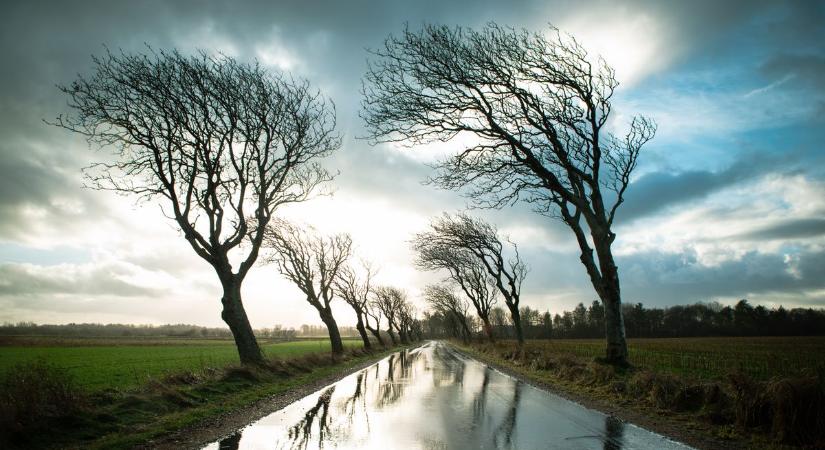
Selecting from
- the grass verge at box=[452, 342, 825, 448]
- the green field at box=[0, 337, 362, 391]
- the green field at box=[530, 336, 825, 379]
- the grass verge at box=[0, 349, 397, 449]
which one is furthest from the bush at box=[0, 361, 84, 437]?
the green field at box=[530, 336, 825, 379]

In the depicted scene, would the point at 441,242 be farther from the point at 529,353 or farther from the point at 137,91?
the point at 137,91

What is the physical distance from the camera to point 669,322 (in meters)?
115

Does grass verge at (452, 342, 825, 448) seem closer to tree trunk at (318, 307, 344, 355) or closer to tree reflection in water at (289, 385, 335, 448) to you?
tree reflection in water at (289, 385, 335, 448)

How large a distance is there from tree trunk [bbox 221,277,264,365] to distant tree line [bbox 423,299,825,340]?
185 feet

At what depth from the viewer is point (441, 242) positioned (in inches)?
1288

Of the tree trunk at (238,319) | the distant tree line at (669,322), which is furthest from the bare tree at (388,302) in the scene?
the tree trunk at (238,319)

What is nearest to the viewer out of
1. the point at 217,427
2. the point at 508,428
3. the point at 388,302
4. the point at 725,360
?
the point at 508,428

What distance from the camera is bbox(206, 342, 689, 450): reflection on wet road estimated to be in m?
6.68

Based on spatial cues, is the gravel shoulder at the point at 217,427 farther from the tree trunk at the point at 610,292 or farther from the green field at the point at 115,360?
the tree trunk at the point at 610,292

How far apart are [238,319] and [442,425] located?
1184 centimetres

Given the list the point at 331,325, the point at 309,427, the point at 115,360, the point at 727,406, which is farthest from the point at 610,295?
the point at 115,360

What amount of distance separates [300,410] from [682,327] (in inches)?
4841

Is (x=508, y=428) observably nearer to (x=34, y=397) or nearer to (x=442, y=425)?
(x=442, y=425)

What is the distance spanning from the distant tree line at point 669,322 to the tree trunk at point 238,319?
56.3 metres
